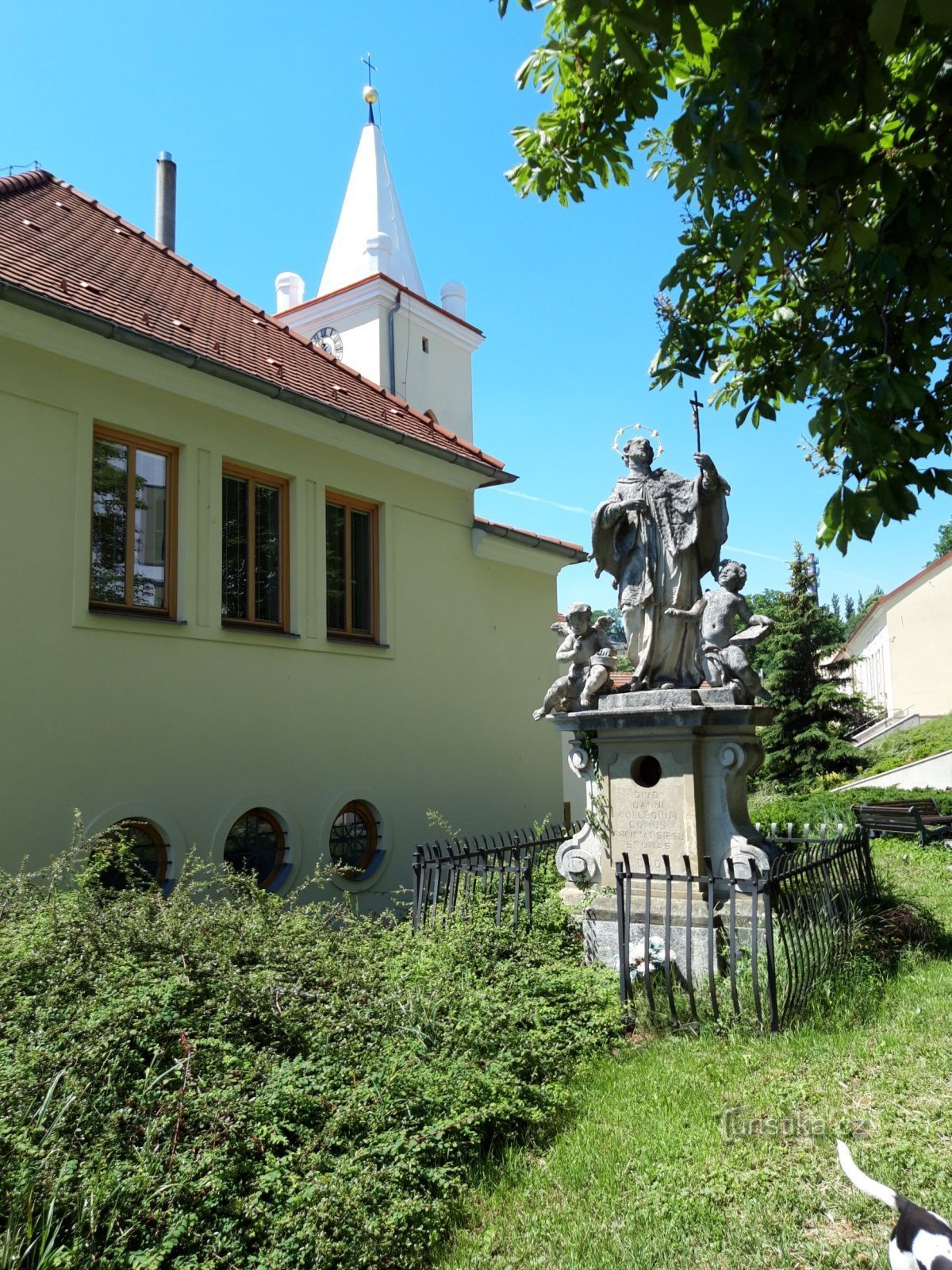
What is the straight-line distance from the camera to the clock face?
1989 centimetres

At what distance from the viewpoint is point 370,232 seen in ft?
69.8

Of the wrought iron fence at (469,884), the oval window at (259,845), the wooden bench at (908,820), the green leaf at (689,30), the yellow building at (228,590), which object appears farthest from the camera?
the wooden bench at (908,820)

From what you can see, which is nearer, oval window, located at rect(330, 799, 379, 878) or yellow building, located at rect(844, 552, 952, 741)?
oval window, located at rect(330, 799, 379, 878)

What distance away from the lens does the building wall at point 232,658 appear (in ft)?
25.5

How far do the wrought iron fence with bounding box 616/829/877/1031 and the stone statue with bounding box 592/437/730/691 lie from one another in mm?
1605

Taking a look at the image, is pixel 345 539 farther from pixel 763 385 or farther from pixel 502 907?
pixel 763 385

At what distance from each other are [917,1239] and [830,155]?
330cm

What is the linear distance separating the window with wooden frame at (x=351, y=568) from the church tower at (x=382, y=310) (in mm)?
8685

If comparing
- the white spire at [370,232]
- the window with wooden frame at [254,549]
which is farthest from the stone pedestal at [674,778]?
the white spire at [370,232]

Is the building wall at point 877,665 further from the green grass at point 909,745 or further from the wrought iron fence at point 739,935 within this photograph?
the wrought iron fence at point 739,935

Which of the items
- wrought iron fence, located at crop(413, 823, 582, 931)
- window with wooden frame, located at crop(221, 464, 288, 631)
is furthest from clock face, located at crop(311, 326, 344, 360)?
wrought iron fence, located at crop(413, 823, 582, 931)

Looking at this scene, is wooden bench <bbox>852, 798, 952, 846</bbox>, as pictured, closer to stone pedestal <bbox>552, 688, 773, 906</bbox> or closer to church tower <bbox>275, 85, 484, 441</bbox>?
stone pedestal <bbox>552, 688, 773, 906</bbox>

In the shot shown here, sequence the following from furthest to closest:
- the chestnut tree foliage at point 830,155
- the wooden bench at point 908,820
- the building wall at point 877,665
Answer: the building wall at point 877,665, the wooden bench at point 908,820, the chestnut tree foliage at point 830,155

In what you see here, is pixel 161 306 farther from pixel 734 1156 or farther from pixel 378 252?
pixel 378 252
